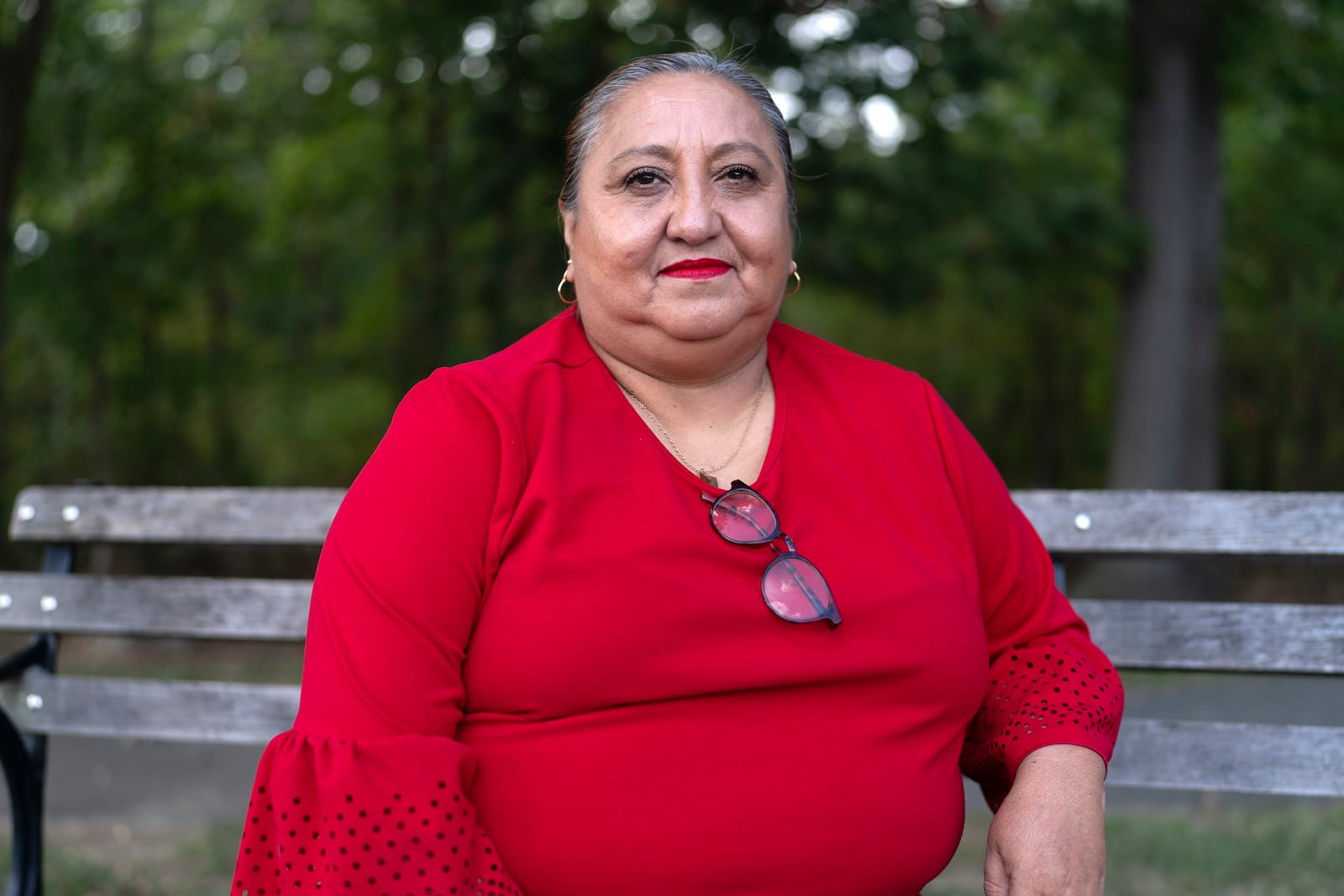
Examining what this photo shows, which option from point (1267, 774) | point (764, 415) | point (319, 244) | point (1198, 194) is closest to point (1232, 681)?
point (1198, 194)

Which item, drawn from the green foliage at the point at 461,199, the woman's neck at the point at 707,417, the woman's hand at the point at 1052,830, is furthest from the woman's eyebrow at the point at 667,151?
the green foliage at the point at 461,199

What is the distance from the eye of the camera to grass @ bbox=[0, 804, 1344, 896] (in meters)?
3.35

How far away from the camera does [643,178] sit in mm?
1891

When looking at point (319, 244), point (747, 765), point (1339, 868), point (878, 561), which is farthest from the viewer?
point (319, 244)

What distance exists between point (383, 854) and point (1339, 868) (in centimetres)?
295

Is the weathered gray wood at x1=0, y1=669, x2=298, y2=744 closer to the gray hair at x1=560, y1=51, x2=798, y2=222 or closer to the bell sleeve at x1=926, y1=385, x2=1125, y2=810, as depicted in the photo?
the gray hair at x1=560, y1=51, x2=798, y2=222

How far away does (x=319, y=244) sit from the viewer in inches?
486

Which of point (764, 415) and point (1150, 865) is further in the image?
point (1150, 865)

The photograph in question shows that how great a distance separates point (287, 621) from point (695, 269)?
135 centimetres

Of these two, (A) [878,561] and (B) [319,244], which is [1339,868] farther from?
(B) [319,244]

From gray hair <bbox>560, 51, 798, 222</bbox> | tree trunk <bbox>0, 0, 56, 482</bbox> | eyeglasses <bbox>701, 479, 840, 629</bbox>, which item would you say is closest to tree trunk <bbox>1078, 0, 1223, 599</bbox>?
tree trunk <bbox>0, 0, 56, 482</bbox>

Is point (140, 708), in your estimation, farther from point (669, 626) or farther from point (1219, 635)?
point (1219, 635)

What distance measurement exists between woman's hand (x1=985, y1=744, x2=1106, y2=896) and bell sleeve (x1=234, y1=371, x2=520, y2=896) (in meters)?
0.72

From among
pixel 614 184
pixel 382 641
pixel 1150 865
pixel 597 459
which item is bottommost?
pixel 1150 865
